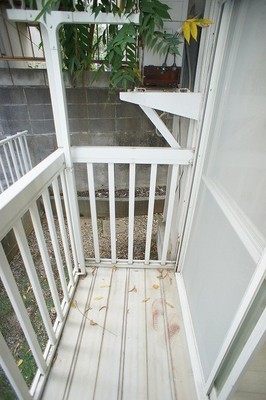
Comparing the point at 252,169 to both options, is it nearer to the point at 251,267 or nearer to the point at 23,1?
the point at 251,267

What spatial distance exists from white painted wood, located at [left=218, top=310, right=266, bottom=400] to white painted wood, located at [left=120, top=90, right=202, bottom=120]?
971mm

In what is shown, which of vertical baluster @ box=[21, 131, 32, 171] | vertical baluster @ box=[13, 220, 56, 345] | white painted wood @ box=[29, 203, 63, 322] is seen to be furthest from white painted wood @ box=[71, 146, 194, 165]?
vertical baluster @ box=[21, 131, 32, 171]

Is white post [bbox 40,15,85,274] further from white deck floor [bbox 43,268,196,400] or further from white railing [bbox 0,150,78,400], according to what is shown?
white deck floor [bbox 43,268,196,400]

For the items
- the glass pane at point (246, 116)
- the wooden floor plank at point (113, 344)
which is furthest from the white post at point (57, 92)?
the glass pane at point (246, 116)

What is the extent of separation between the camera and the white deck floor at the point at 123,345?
1035mm

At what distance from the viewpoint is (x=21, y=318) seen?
2.62 feet

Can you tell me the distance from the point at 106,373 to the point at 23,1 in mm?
1780

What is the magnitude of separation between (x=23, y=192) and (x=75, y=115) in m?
1.89

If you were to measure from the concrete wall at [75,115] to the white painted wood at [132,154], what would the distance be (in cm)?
129

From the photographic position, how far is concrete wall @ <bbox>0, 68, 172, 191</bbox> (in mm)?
2219

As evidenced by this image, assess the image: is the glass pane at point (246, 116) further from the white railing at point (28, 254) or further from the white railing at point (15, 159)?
the white railing at point (15, 159)

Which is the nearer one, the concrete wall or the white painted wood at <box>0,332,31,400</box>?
the white painted wood at <box>0,332,31,400</box>

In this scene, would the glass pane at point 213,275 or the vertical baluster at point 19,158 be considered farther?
the vertical baluster at point 19,158

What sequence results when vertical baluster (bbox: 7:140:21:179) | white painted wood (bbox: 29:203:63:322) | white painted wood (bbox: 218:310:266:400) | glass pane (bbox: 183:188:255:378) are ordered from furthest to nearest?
vertical baluster (bbox: 7:140:21:179) → white painted wood (bbox: 29:203:63:322) → glass pane (bbox: 183:188:255:378) → white painted wood (bbox: 218:310:266:400)
